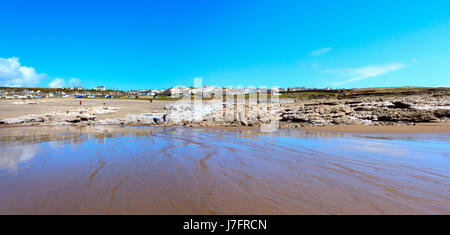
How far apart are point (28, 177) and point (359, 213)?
6469mm

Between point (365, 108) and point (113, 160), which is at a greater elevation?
point (365, 108)

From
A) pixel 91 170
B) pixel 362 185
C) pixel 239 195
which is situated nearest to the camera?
pixel 239 195

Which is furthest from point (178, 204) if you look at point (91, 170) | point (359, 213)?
point (91, 170)

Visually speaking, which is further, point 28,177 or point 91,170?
point 91,170

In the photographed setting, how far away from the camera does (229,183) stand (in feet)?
13.7

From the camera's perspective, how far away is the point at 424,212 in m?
2.94

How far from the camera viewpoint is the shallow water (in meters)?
3.12

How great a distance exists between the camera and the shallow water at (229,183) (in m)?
3.12

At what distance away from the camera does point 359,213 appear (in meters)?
2.92
